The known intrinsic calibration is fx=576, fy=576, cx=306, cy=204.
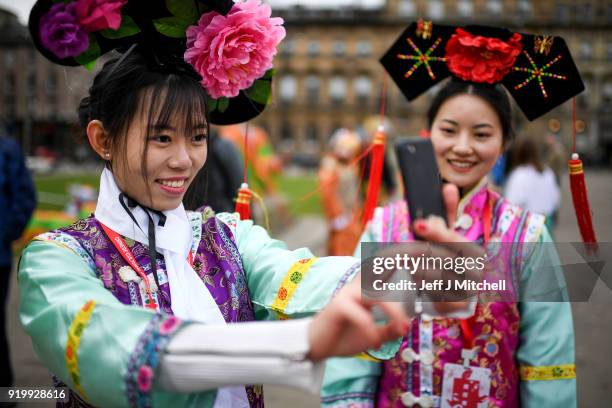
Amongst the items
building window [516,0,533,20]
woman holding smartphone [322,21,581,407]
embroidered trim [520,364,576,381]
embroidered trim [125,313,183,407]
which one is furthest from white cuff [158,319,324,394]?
building window [516,0,533,20]

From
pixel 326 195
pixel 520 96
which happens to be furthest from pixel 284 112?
pixel 520 96

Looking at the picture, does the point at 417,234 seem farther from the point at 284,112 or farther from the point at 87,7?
the point at 284,112

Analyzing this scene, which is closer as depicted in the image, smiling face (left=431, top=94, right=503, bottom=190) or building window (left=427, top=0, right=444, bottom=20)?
smiling face (left=431, top=94, right=503, bottom=190)

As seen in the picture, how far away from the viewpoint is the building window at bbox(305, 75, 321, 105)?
148ft

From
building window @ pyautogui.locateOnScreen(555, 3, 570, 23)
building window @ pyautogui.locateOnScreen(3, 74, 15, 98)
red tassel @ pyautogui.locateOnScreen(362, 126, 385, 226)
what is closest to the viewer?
red tassel @ pyautogui.locateOnScreen(362, 126, 385, 226)

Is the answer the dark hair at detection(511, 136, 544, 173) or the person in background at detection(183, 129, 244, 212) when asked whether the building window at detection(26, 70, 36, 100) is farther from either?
the dark hair at detection(511, 136, 544, 173)

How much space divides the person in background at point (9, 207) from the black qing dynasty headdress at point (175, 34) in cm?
266

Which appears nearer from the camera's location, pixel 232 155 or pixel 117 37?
pixel 117 37

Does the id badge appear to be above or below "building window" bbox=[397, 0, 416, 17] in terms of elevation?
below

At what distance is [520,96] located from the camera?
2.12 metres

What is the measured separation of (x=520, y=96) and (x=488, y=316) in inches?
32.3

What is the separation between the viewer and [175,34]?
4.80 ft

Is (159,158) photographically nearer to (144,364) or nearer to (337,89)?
(144,364)

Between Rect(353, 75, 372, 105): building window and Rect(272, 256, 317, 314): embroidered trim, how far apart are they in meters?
44.4
